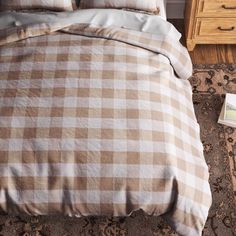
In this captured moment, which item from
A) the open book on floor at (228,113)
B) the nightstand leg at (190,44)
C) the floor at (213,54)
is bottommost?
the open book on floor at (228,113)

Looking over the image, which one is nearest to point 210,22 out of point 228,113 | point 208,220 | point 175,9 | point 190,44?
point 190,44

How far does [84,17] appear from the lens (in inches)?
76.6

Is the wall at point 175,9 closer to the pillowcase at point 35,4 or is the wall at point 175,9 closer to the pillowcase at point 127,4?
the pillowcase at point 127,4

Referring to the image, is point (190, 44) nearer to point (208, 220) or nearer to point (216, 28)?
point (216, 28)

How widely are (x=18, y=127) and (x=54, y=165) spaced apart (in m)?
0.23

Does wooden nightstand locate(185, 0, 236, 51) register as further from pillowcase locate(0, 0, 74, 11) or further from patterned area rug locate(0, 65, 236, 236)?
pillowcase locate(0, 0, 74, 11)

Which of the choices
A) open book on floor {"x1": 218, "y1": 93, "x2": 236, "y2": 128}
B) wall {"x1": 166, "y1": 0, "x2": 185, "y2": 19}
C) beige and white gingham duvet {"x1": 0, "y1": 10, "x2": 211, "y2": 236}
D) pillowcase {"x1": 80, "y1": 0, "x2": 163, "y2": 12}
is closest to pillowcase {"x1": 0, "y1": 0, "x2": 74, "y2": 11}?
pillowcase {"x1": 80, "y1": 0, "x2": 163, "y2": 12}

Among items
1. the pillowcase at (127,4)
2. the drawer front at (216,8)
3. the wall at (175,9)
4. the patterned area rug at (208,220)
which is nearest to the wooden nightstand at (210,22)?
the drawer front at (216,8)

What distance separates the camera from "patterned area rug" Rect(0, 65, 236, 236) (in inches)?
75.0

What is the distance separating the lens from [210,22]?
242 centimetres

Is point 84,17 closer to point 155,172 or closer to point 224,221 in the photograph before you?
point 155,172

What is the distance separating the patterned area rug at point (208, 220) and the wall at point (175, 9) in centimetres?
90

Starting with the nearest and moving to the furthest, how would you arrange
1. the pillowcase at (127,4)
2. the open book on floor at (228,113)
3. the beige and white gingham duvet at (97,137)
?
the beige and white gingham duvet at (97,137), the pillowcase at (127,4), the open book on floor at (228,113)

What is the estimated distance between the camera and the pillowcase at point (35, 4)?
2.07 meters
